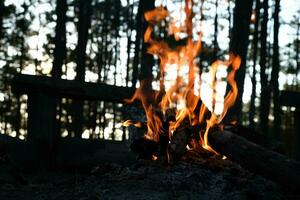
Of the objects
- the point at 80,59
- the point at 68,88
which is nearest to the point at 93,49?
the point at 80,59

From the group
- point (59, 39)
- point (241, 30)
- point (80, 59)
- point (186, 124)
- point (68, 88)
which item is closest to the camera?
point (186, 124)

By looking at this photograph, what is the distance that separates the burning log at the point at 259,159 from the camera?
18.4ft

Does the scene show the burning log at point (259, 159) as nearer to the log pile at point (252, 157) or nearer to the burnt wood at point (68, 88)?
the log pile at point (252, 157)

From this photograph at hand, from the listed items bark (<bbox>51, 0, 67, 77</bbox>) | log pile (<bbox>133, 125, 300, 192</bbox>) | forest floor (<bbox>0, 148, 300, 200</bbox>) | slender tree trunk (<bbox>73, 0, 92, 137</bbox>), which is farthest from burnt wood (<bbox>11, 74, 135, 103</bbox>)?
slender tree trunk (<bbox>73, 0, 92, 137</bbox>)

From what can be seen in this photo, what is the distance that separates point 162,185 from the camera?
605 centimetres

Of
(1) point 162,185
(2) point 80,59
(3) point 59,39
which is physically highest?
(3) point 59,39

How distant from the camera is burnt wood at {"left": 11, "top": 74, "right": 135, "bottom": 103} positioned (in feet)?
27.0

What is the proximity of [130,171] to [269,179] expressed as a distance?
2.03 metres

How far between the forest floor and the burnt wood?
1.91 m

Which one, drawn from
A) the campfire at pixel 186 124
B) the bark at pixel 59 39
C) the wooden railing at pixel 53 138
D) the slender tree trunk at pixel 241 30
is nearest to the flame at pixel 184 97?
the campfire at pixel 186 124

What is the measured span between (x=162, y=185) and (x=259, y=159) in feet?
4.39

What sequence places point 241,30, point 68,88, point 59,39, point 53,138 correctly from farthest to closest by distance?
point 59,39 < point 241,30 < point 53,138 < point 68,88

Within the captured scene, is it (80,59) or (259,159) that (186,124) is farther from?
(80,59)

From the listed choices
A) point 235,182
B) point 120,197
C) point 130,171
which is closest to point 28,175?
point 130,171
